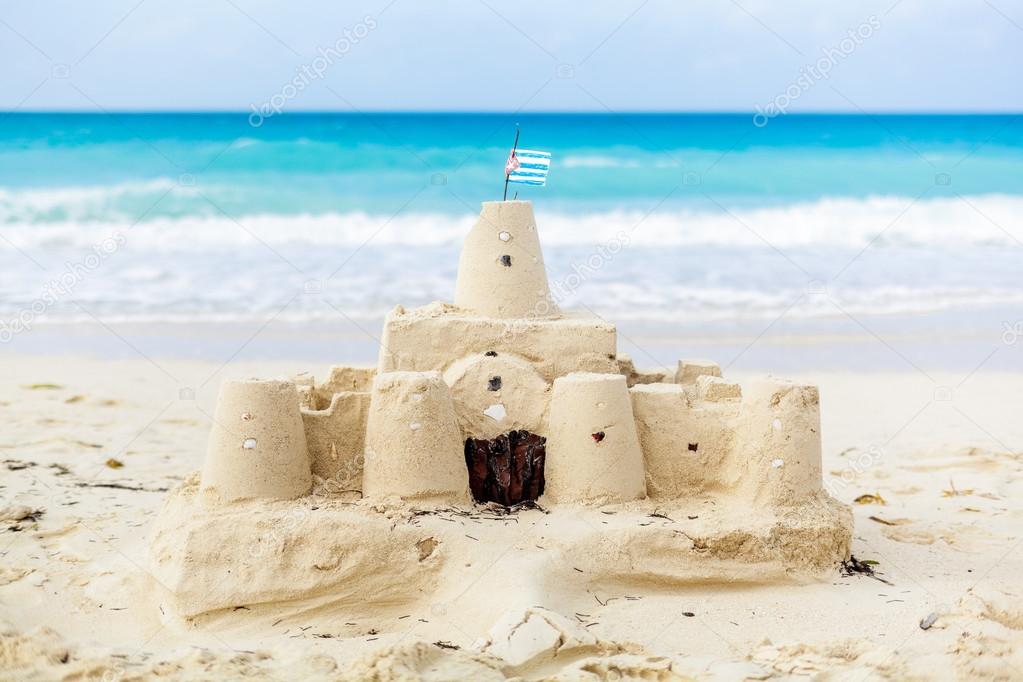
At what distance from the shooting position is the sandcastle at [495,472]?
18.0 ft

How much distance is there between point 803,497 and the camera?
235 inches

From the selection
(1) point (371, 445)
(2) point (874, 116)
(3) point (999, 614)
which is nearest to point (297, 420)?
(1) point (371, 445)

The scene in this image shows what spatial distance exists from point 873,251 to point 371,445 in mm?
14721

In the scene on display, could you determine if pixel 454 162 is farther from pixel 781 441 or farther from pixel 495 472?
pixel 781 441

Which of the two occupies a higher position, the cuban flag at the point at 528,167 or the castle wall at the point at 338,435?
the cuban flag at the point at 528,167

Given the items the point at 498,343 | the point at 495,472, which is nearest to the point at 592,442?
the point at 495,472

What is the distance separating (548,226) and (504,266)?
1472cm

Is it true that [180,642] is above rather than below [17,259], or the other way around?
below

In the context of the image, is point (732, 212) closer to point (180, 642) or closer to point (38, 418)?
point (38, 418)

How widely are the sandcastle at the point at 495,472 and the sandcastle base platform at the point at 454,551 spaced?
0.01 meters

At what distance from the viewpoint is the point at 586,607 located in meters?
5.34

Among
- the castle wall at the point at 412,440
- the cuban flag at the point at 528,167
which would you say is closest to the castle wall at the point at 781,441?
the castle wall at the point at 412,440

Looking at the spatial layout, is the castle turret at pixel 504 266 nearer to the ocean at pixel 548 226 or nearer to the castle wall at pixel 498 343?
the castle wall at pixel 498 343

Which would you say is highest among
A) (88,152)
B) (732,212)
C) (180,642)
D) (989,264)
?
(88,152)
